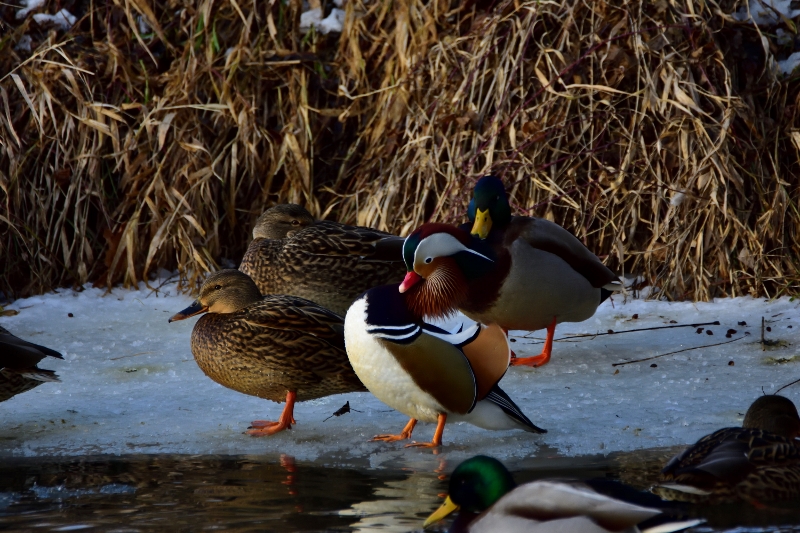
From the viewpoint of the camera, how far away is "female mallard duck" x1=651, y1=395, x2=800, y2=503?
3453mm

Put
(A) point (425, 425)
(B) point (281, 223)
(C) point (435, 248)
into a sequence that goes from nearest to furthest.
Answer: (C) point (435, 248)
(A) point (425, 425)
(B) point (281, 223)

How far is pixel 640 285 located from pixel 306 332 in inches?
124

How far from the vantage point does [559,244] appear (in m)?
5.54

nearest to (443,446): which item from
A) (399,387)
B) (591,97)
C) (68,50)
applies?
(399,387)

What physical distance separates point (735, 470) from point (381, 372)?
147 cm

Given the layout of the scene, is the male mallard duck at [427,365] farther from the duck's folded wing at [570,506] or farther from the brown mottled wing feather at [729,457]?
the duck's folded wing at [570,506]

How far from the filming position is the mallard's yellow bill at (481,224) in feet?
18.1

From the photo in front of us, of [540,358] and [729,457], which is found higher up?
[729,457]

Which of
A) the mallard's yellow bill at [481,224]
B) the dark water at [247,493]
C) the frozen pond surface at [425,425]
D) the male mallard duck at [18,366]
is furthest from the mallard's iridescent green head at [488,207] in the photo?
the male mallard duck at [18,366]

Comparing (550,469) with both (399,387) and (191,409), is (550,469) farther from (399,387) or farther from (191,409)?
(191,409)

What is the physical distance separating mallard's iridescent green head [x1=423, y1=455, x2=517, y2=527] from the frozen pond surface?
3.42 feet

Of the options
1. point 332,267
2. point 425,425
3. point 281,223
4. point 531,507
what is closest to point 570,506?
point 531,507

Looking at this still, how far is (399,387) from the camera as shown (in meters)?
4.25

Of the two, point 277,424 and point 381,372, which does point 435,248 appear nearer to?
point 381,372
